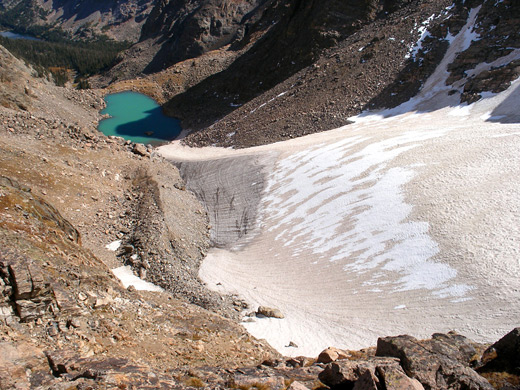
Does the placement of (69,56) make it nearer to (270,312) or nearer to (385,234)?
(385,234)

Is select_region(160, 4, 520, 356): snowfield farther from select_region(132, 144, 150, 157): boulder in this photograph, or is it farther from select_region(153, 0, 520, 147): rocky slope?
select_region(132, 144, 150, 157): boulder

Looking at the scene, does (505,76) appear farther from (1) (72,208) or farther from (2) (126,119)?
(2) (126,119)

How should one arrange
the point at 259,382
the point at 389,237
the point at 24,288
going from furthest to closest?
1. the point at 389,237
2. the point at 24,288
3. the point at 259,382

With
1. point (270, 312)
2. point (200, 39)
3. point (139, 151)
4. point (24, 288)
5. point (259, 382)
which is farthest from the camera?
point (200, 39)

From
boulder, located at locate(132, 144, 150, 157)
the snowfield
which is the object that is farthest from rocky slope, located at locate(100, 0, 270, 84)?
the snowfield

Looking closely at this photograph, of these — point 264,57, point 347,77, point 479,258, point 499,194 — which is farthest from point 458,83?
point 264,57

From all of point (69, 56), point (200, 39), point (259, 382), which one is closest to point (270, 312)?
point (259, 382)
